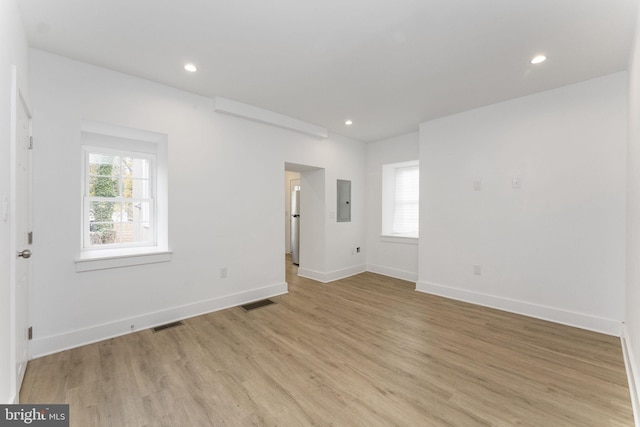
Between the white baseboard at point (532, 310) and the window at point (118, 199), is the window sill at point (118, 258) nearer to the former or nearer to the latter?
the window at point (118, 199)

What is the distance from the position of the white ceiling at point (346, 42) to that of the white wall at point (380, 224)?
1.61 metres

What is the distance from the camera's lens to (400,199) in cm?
539

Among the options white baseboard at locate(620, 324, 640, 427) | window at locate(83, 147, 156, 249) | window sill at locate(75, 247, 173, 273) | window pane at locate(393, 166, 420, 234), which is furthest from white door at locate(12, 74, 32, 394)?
window pane at locate(393, 166, 420, 234)

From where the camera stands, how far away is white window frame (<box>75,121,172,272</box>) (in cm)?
268

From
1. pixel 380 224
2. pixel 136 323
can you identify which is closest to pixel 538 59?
pixel 380 224

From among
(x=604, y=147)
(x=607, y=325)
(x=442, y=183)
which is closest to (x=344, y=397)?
(x=607, y=325)

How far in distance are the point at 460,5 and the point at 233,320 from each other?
11.5 ft

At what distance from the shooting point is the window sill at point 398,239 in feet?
15.7

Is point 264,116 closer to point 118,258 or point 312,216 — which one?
point 312,216

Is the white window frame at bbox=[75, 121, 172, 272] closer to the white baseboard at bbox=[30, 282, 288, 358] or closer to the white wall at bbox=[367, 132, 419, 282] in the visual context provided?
the white baseboard at bbox=[30, 282, 288, 358]

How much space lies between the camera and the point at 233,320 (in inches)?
122

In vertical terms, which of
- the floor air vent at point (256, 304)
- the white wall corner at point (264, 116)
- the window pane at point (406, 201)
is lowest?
the floor air vent at point (256, 304)

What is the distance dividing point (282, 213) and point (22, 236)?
2661 millimetres

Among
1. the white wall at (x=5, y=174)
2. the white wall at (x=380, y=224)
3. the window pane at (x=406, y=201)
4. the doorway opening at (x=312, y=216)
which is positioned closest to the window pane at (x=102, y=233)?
the white wall at (x=5, y=174)
